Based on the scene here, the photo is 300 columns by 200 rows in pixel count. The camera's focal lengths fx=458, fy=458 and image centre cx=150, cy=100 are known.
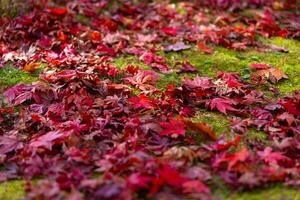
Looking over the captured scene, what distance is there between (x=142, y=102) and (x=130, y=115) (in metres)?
0.17

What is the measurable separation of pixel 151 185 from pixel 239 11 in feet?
13.6

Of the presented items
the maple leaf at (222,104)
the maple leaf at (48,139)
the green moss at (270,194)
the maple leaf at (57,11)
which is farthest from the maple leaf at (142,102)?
the maple leaf at (57,11)

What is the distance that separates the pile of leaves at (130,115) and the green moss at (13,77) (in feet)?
0.29

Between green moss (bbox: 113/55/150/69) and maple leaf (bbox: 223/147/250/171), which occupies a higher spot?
green moss (bbox: 113/55/150/69)

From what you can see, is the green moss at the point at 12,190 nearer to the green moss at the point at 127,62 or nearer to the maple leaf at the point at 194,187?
the maple leaf at the point at 194,187

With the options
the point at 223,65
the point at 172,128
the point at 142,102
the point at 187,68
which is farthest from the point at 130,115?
the point at 223,65

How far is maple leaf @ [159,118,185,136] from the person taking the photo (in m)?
3.39

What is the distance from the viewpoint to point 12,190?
3.06 m

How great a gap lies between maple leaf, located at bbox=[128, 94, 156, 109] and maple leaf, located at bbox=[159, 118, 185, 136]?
1.17 feet

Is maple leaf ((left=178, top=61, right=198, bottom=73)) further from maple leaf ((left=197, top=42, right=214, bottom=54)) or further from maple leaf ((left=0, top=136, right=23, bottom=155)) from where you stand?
maple leaf ((left=0, top=136, right=23, bottom=155))

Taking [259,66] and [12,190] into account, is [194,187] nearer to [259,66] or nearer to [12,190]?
[12,190]

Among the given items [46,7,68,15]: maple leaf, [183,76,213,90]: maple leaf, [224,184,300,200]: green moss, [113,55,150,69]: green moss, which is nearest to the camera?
[224,184,300,200]: green moss

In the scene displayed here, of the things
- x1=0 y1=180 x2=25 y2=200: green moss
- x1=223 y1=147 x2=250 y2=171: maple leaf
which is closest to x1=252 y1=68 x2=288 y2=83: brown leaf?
x1=223 y1=147 x2=250 y2=171: maple leaf

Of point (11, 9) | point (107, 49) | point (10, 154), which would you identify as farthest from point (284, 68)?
point (11, 9)
